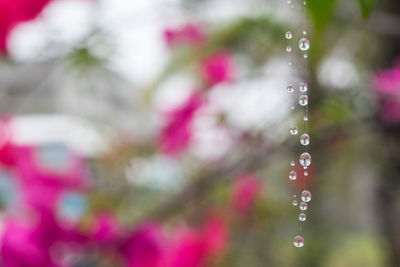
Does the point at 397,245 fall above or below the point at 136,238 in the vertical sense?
above

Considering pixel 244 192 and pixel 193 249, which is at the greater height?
pixel 244 192

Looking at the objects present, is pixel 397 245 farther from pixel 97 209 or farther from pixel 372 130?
pixel 97 209

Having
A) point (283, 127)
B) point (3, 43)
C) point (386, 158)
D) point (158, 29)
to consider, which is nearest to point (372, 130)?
point (283, 127)

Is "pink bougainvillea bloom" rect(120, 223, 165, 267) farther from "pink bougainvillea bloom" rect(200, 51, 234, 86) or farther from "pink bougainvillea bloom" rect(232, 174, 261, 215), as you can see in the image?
"pink bougainvillea bloom" rect(232, 174, 261, 215)

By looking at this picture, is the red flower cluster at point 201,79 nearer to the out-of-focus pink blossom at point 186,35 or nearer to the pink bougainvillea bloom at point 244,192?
the out-of-focus pink blossom at point 186,35

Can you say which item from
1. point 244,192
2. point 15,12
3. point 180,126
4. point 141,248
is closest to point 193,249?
point 141,248

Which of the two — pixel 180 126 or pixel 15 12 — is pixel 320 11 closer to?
pixel 15 12
